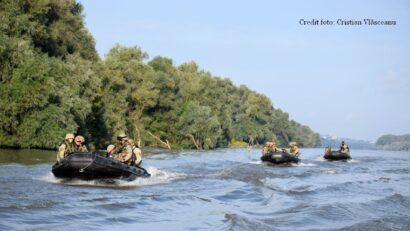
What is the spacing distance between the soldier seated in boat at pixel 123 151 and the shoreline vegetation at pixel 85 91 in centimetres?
1137

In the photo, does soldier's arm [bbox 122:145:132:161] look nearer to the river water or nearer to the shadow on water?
the river water

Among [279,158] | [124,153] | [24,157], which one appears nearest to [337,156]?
[279,158]

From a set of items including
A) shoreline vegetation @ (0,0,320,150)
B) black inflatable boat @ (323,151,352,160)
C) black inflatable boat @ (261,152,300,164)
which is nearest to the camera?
black inflatable boat @ (261,152,300,164)

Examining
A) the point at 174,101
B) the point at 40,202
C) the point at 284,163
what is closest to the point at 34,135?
the point at 284,163

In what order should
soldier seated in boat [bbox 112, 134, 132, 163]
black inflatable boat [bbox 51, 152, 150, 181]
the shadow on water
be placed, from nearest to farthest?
black inflatable boat [bbox 51, 152, 150, 181], soldier seated in boat [bbox 112, 134, 132, 163], the shadow on water

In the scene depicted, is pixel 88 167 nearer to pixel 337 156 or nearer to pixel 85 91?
pixel 85 91

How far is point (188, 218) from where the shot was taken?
501 inches

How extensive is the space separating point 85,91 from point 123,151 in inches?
948

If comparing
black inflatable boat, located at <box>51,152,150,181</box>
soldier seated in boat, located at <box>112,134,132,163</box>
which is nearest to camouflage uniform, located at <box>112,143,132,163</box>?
soldier seated in boat, located at <box>112,134,132,163</box>

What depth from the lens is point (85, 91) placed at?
44.8 metres

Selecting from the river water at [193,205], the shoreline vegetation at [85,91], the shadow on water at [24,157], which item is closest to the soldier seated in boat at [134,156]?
the river water at [193,205]

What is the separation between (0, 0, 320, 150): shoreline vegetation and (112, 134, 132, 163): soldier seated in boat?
448 inches

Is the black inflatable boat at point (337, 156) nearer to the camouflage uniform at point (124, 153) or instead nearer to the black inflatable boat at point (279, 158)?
the black inflatable boat at point (279, 158)

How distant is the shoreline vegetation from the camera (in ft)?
120
